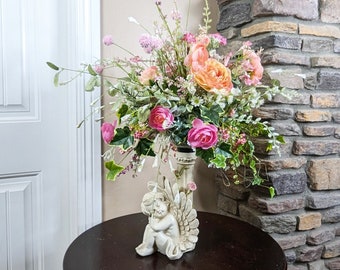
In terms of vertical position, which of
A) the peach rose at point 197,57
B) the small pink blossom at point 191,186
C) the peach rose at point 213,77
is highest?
the peach rose at point 197,57

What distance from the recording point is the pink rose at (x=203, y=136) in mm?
801

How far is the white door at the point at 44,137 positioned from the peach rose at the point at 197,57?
56 centimetres

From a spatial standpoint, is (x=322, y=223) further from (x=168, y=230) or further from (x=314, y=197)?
(x=168, y=230)

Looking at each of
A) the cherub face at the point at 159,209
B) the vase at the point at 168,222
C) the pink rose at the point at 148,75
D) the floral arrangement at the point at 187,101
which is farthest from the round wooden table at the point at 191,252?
the pink rose at the point at 148,75

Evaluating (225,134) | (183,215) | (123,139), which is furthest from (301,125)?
(123,139)

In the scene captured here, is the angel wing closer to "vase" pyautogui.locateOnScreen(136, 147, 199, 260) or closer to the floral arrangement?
"vase" pyautogui.locateOnScreen(136, 147, 199, 260)

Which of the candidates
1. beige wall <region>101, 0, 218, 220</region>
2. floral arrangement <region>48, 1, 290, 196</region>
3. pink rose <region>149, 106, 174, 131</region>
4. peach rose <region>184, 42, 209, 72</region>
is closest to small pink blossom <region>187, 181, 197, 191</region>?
floral arrangement <region>48, 1, 290, 196</region>

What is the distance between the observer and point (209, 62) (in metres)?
0.83

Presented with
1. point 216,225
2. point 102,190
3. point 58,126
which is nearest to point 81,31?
point 58,126

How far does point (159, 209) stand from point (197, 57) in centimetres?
42

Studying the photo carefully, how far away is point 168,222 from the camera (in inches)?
Answer: 35.8

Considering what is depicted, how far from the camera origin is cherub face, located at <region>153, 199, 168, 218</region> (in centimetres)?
90

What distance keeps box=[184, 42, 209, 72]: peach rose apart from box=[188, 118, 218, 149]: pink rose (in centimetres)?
15

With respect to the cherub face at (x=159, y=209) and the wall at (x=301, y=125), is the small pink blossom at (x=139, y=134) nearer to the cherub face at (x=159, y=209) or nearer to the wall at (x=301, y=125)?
the cherub face at (x=159, y=209)
